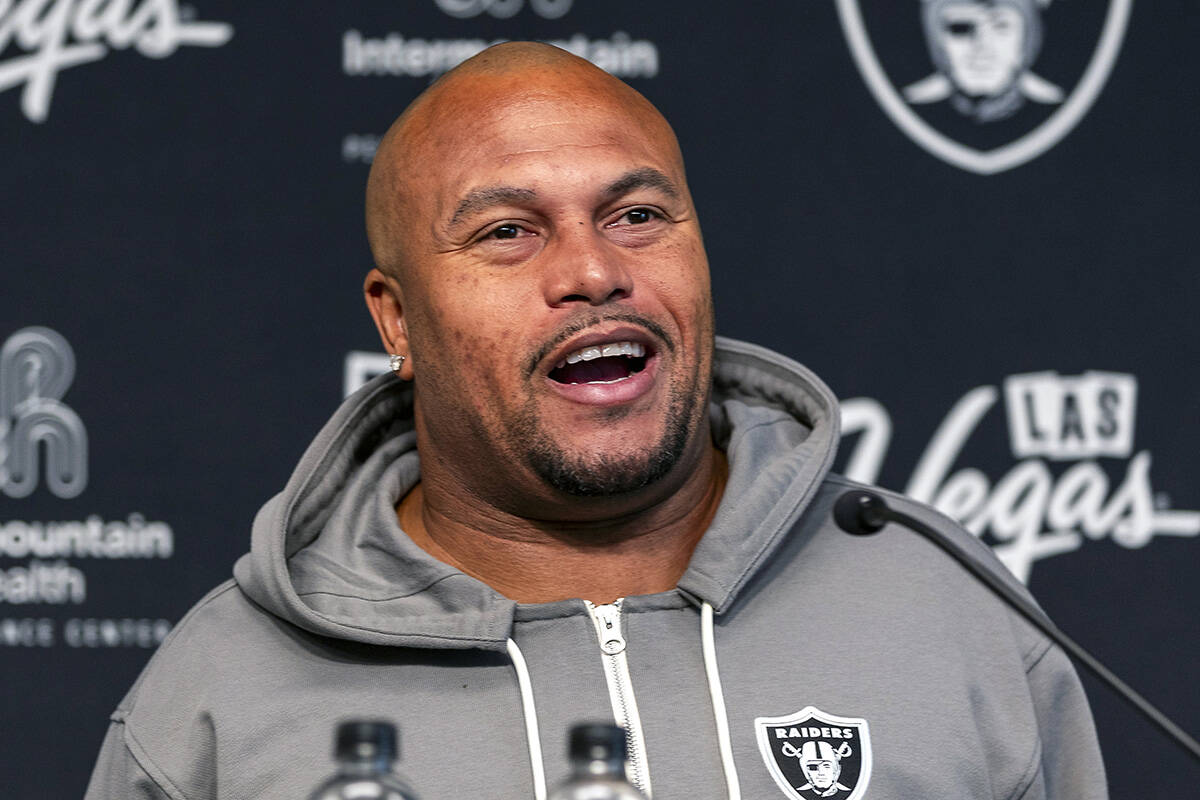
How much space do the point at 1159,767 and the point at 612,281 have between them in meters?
1.19

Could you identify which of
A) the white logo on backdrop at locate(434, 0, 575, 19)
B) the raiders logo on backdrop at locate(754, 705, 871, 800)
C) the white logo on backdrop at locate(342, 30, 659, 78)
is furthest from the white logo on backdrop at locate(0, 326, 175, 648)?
the raiders logo on backdrop at locate(754, 705, 871, 800)

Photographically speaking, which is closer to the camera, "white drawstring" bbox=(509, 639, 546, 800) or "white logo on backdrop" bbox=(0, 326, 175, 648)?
"white drawstring" bbox=(509, 639, 546, 800)

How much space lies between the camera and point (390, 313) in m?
→ 1.62

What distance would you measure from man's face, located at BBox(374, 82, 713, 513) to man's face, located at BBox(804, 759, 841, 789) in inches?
12.7

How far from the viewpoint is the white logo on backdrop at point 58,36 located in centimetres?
198

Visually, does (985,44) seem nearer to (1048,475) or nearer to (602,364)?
(1048,475)

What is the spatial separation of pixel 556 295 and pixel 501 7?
78 centimetres

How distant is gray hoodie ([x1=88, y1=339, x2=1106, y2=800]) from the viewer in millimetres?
1301

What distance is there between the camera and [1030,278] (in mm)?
2000

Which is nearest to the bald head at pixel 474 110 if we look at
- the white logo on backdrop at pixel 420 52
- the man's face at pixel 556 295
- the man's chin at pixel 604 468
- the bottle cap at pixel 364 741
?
the man's face at pixel 556 295

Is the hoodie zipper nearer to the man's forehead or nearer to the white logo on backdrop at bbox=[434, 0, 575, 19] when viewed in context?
the man's forehead

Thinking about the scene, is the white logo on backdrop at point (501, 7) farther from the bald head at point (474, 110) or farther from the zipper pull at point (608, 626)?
the zipper pull at point (608, 626)

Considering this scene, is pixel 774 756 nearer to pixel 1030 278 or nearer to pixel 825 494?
pixel 825 494

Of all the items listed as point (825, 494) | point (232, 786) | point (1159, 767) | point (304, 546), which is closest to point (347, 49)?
point (304, 546)
